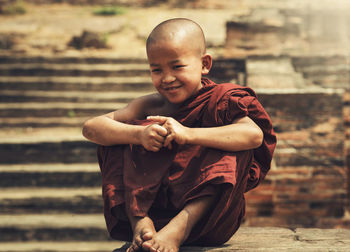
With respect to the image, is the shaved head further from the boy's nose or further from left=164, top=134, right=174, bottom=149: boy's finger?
left=164, top=134, right=174, bottom=149: boy's finger

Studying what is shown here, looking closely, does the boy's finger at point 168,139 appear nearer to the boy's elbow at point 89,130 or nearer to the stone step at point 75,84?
the boy's elbow at point 89,130

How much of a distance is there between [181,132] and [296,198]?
1.98m

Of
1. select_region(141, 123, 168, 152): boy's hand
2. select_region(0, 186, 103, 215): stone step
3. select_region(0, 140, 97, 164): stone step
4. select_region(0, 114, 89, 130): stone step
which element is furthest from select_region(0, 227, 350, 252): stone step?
select_region(0, 114, 89, 130): stone step

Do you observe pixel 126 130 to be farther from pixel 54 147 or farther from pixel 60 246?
pixel 54 147

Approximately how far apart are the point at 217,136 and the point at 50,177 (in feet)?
8.84

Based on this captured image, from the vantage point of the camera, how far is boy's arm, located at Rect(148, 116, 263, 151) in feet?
5.91

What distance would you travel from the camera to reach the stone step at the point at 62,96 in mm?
5363

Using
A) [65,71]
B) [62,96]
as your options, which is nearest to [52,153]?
[62,96]

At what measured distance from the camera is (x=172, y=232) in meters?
1.72

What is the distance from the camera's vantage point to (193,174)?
1869 mm

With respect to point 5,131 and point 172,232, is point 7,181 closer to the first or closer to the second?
point 5,131

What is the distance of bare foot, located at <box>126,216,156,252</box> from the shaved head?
762 mm

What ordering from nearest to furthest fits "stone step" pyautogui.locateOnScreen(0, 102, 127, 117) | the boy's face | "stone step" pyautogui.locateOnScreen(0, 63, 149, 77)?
1. the boy's face
2. "stone step" pyautogui.locateOnScreen(0, 102, 127, 117)
3. "stone step" pyautogui.locateOnScreen(0, 63, 149, 77)

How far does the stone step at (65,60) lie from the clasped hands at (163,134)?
4.49m
